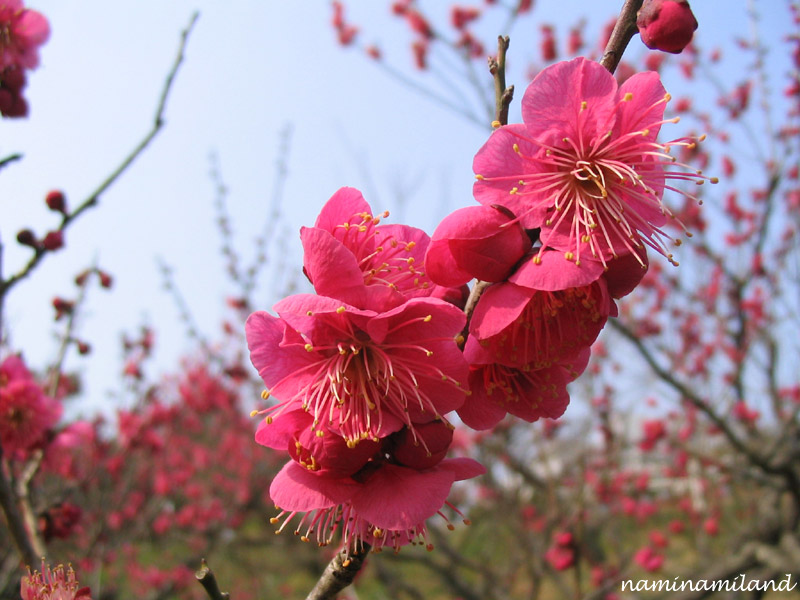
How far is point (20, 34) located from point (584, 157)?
178 centimetres

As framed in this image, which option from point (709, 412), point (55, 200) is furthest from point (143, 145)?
point (709, 412)

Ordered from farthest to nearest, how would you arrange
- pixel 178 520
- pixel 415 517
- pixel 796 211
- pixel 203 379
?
pixel 203 379, pixel 178 520, pixel 796 211, pixel 415 517

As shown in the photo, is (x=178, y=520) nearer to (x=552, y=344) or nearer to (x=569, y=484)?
(x=569, y=484)

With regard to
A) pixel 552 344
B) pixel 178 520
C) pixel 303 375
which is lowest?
pixel 178 520

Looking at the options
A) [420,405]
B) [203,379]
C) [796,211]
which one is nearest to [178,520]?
[203,379]

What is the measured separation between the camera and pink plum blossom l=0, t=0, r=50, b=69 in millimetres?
1704

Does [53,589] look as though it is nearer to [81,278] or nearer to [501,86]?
[501,86]

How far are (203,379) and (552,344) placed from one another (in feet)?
23.3

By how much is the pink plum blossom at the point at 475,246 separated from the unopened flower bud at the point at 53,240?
1521 millimetres

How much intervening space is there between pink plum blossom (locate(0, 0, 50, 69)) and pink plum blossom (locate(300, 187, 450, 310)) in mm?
1368

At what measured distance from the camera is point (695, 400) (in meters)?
3.10

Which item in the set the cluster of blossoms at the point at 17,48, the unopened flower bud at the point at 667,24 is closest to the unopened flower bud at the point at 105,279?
the cluster of blossoms at the point at 17,48

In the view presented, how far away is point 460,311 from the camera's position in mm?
894

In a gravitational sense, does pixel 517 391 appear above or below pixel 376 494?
above
